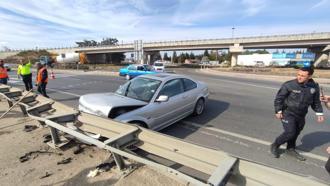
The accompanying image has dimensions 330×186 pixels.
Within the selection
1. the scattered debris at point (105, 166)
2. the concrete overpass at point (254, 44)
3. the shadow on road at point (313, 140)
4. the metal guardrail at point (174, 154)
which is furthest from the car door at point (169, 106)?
the concrete overpass at point (254, 44)

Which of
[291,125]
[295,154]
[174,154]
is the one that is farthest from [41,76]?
[295,154]

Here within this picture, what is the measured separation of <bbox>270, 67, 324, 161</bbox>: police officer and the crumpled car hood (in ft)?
8.93

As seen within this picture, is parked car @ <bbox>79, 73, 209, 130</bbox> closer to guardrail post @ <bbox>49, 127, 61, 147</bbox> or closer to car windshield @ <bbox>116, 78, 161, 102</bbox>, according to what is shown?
car windshield @ <bbox>116, 78, 161, 102</bbox>

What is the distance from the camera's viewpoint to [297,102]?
11.5 ft

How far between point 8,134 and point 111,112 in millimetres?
2673

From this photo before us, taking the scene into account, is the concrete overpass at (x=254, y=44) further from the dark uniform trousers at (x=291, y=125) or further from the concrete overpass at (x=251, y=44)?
the dark uniform trousers at (x=291, y=125)

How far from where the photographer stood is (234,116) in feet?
21.6

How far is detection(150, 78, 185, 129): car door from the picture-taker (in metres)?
4.65

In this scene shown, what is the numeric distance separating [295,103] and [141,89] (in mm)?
3257

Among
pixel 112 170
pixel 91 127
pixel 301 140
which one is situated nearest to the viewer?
pixel 112 170

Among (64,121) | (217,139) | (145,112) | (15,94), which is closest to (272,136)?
(217,139)

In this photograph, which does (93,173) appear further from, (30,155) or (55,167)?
(30,155)

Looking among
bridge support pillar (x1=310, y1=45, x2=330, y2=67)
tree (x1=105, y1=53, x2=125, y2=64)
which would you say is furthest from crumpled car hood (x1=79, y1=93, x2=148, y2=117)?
tree (x1=105, y1=53, x2=125, y2=64)

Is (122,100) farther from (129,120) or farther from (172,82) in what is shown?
(172,82)
